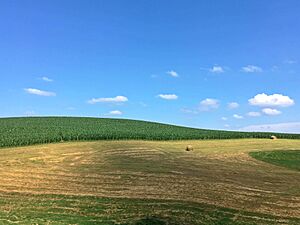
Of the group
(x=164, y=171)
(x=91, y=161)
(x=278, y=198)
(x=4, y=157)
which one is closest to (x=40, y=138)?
(x=4, y=157)

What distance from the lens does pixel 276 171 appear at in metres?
31.7

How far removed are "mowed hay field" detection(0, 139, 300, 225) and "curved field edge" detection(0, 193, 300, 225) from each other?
44 millimetres

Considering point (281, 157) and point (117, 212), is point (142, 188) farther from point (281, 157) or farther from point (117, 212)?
point (281, 157)

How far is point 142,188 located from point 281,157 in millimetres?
20950

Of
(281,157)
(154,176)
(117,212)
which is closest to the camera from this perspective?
(117,212)

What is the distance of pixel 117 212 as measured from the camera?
60.4 feet

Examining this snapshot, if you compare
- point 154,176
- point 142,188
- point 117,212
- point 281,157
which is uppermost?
point 281,157

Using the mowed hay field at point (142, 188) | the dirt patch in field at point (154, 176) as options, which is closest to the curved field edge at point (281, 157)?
the mowed hay field at point (142, 188)

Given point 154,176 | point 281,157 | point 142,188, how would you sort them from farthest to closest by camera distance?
point 281,157
point 154,176
point 142,188

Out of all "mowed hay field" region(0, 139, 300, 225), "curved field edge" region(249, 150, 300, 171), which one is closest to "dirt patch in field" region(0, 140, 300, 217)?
"mowed hay field" region(0, 139, 300, 225)

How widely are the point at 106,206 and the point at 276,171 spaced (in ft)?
57.7

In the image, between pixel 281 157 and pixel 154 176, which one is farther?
pixel 281 157

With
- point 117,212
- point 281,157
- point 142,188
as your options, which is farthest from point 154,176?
point 281,157

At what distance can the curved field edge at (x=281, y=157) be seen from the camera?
35.5m
